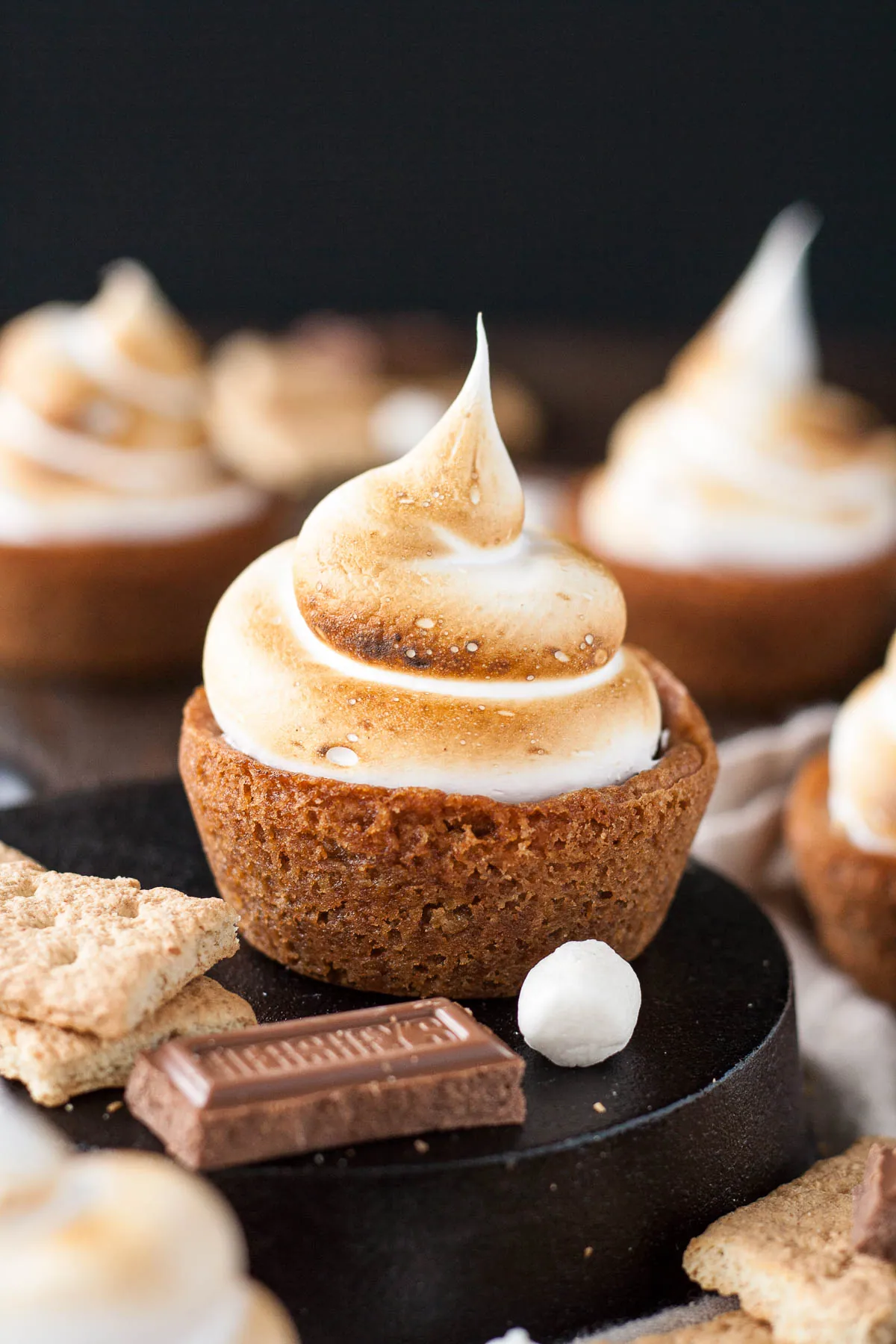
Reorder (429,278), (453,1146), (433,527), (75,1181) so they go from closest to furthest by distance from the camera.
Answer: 1. (75,1181)
2. (453,1146)
3. (433,527)
4. (429,278)

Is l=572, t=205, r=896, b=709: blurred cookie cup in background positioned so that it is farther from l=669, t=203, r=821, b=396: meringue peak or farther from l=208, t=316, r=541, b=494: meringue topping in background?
l=208, t=316, r=541, b=494: meringue topping in background

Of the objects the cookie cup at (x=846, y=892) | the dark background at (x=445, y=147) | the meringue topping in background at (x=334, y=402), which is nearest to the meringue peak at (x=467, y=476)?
the cookie cup at (x=846, y=892)

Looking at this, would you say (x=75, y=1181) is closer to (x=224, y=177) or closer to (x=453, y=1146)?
(x=453, y=1146)

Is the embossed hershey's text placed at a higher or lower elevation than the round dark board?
higher

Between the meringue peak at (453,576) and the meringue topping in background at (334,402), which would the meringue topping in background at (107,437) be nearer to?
the meringue topping in background at (334,402)

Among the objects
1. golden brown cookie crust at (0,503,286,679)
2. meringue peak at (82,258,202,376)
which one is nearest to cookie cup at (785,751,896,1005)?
golden brown cookie crust at (0,503,286,679)

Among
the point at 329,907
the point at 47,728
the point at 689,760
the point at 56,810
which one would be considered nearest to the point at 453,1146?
the point at 329,907
